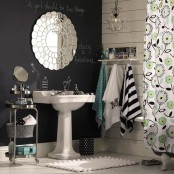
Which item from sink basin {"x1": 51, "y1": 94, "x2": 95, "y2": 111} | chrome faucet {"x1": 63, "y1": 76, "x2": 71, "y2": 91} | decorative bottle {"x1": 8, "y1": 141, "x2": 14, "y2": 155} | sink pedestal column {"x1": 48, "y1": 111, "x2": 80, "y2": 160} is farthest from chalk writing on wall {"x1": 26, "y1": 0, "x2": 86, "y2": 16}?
decorative bottle {"x1": 8, "y1": 141, "x2": 14, "y2": 155}

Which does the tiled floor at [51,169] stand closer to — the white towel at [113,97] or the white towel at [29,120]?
the white towel at [29,120]

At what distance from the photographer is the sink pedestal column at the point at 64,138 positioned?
307 inches

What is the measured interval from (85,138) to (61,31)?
5.20ft

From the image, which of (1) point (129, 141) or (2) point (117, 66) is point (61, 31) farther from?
(1) point (129, 141)

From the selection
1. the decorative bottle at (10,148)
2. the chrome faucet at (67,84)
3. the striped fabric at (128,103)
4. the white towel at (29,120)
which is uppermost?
the chrome faucet at (67,84)

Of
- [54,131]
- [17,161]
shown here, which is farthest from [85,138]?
[17,161]

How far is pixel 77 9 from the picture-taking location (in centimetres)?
840

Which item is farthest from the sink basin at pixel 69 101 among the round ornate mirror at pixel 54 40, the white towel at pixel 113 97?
the round ornate mirror at pixel 54 40

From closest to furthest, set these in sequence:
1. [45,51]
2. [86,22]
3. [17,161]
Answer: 1. [17,161]
2. [45,51]
3. [86,22]

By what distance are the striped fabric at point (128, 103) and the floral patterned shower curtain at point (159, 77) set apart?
995 mm

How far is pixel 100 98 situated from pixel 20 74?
1492 millimetres

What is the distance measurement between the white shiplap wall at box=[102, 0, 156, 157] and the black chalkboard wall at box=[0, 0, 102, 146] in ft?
0.61

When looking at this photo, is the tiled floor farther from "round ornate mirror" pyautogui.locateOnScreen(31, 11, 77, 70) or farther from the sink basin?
"round ornate mirror" pyautogui.locateOnScreen(31, 11, 77, 70)

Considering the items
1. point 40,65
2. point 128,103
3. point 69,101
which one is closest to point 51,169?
point 69,101
